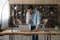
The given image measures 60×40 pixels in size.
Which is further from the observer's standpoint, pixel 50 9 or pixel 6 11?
pixel 50 9

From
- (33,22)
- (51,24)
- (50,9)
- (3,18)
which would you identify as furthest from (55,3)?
(33,22)

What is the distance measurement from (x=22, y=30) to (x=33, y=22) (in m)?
0.35

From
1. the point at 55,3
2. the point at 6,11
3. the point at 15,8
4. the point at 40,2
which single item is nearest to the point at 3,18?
the point at 6,11

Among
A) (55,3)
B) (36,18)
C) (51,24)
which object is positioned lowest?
(51,24)

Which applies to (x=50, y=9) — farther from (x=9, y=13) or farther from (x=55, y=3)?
(x=9, y=13)

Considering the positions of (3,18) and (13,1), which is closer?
(3,18)

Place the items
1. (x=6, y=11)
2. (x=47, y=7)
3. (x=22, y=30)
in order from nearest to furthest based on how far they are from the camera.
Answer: (x=22, y=30)
(x=6, y=11)
(x=47, y=7)

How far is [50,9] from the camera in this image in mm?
7910

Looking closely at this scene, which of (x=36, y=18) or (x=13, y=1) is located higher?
(x=13, y=1)

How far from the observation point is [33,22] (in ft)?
12.1

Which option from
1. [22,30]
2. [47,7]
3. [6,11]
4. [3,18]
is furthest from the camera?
[47,7]

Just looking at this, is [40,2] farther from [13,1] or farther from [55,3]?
[13,1]

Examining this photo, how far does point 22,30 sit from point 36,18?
45 centimetres

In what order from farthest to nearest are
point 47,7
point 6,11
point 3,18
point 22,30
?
point 47,7 < point 6,11 < point 3,18 < point 22,30
